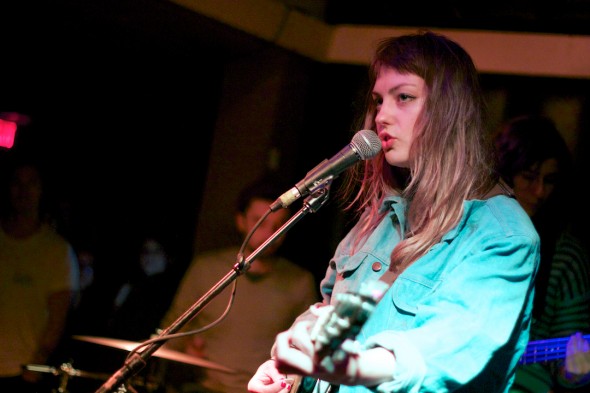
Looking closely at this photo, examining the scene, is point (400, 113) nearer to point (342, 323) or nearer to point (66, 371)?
point (342, 323)

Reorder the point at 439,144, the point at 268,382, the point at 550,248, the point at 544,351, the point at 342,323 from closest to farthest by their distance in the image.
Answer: the point at 342,323, the point at 439,144, the point at 268,382, the point at 544,351, the point at 550,248

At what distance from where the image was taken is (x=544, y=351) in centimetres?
260

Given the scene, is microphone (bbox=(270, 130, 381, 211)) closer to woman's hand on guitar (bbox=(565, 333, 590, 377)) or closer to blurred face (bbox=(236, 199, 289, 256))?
woman's hand on guitar (bbox=(565, 333, 590, 377))

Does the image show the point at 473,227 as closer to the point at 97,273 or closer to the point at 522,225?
the point at 522,225

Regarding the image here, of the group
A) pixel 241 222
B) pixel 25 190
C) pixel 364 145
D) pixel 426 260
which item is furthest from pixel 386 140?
pixel 25 190

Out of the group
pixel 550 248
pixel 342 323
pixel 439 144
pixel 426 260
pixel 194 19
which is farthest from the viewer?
pixel 194 19

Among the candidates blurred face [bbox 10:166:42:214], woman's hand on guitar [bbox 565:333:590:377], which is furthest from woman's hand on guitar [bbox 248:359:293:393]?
blurred face [bbox 10:166:42:214]

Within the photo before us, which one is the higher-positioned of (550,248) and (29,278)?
(550,248)

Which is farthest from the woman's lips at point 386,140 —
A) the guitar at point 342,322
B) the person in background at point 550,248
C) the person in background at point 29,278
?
the person in background at point 29,278

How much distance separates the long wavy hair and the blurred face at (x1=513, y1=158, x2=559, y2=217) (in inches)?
43.4

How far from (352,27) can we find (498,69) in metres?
0.78

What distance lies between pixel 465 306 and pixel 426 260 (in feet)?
0.83

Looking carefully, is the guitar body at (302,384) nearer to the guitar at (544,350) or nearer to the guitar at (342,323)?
the guitar at (342,323)

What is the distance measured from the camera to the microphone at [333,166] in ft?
5.26
